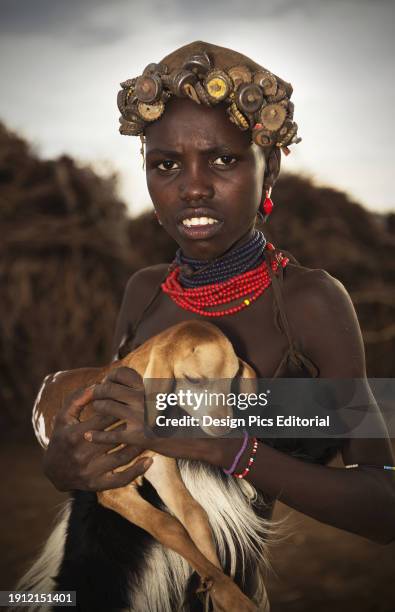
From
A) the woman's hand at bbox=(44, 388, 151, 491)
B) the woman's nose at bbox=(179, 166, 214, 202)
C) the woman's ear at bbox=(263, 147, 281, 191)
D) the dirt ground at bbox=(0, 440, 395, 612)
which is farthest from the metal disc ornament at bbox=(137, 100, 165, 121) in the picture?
the dirt ground at bbox=(0, 440, 395, 612)

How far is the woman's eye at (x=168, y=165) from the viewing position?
1.19 m

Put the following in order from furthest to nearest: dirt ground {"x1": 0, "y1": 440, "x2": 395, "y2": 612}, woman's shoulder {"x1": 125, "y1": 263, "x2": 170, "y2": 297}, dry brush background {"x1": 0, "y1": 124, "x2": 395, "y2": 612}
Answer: dry brush background {"x1": 0, "y1": 124, "x2": 395, "y2": 612} < dirt ground {"x1": 0, "y1": 440, "x2": 395, "y2": 612} < woman's shoulder {"x1": 125, "y1": 263, "x2": 170, "y2": 297}

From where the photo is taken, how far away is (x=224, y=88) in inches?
43.6

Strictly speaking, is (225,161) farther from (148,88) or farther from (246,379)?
(246,379)

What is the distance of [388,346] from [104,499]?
8.33ft

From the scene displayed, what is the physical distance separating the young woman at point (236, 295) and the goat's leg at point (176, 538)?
0.03 meters

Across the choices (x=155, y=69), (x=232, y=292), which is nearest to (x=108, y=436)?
(x=232, y=292)

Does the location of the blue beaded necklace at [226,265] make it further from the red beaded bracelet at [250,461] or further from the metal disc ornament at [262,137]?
the red beaded bracelet at [250,461]

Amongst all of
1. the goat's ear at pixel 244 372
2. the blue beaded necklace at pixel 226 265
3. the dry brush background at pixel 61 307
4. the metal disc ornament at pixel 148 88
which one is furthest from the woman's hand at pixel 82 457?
the dry brush background at pixel 61 307

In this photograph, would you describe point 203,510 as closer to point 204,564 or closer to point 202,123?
point 204,564

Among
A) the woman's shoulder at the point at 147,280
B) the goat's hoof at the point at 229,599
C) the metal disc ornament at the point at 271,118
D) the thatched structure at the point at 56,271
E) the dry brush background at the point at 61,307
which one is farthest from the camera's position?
the thatched structure at the point at 56,271

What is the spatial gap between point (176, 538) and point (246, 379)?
274 mm

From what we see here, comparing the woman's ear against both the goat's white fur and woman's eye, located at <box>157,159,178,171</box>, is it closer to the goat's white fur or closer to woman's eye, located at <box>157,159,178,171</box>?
woman's eye, located at <box>157,159,178,171</box>

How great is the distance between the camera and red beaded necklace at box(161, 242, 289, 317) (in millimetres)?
1226
